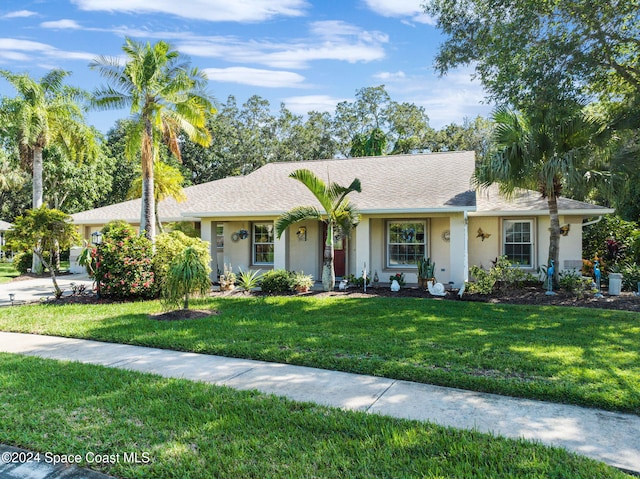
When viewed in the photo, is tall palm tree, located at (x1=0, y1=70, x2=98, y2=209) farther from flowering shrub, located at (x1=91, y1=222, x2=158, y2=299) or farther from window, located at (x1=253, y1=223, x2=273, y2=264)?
window, located at (x1=253, y1=223, x2=273, y2=264)

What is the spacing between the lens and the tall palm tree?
758 inches

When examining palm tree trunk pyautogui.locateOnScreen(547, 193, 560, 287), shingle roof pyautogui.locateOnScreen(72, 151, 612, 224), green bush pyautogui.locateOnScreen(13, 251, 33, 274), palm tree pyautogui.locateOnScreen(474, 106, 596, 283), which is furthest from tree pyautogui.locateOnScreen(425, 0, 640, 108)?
green bush pyautogui.locateOnScreen(13, 251, 33, 274)

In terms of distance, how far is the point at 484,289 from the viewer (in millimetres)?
11938

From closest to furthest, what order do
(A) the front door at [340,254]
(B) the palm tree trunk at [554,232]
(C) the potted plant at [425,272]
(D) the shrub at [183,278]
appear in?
(D) the shrub at [183,278]
(B) the palm tree trunk at [554,232]
(C) the potted plant at [425,272]
(A) the front door at [340,254]

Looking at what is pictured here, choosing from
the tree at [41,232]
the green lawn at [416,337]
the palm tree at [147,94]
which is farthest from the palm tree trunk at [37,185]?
the green lawn at [416,337]

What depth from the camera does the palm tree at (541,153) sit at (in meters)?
11.1

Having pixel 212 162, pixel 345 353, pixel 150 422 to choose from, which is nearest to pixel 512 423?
pixel 345 353

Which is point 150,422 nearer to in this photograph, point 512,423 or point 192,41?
point 512,423

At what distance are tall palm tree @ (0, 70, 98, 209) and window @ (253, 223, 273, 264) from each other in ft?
34.9

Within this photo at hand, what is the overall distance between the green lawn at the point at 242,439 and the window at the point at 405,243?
10804mm

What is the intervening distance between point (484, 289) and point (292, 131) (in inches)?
1160

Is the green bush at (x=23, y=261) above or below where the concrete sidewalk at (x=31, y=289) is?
above

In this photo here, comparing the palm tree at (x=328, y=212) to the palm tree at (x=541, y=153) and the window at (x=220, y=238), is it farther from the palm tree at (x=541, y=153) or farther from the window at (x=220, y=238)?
the window at (x=220, y=238)

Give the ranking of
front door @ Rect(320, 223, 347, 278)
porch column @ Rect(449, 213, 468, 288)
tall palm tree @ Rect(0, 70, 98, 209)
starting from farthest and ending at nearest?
1. tall palm tree @ Rect(0, 70, 98, 209)
2. front door @ Rect(320, 223, 347, 278)
3. porch column @ Rect(449, 213, 468, 288)
